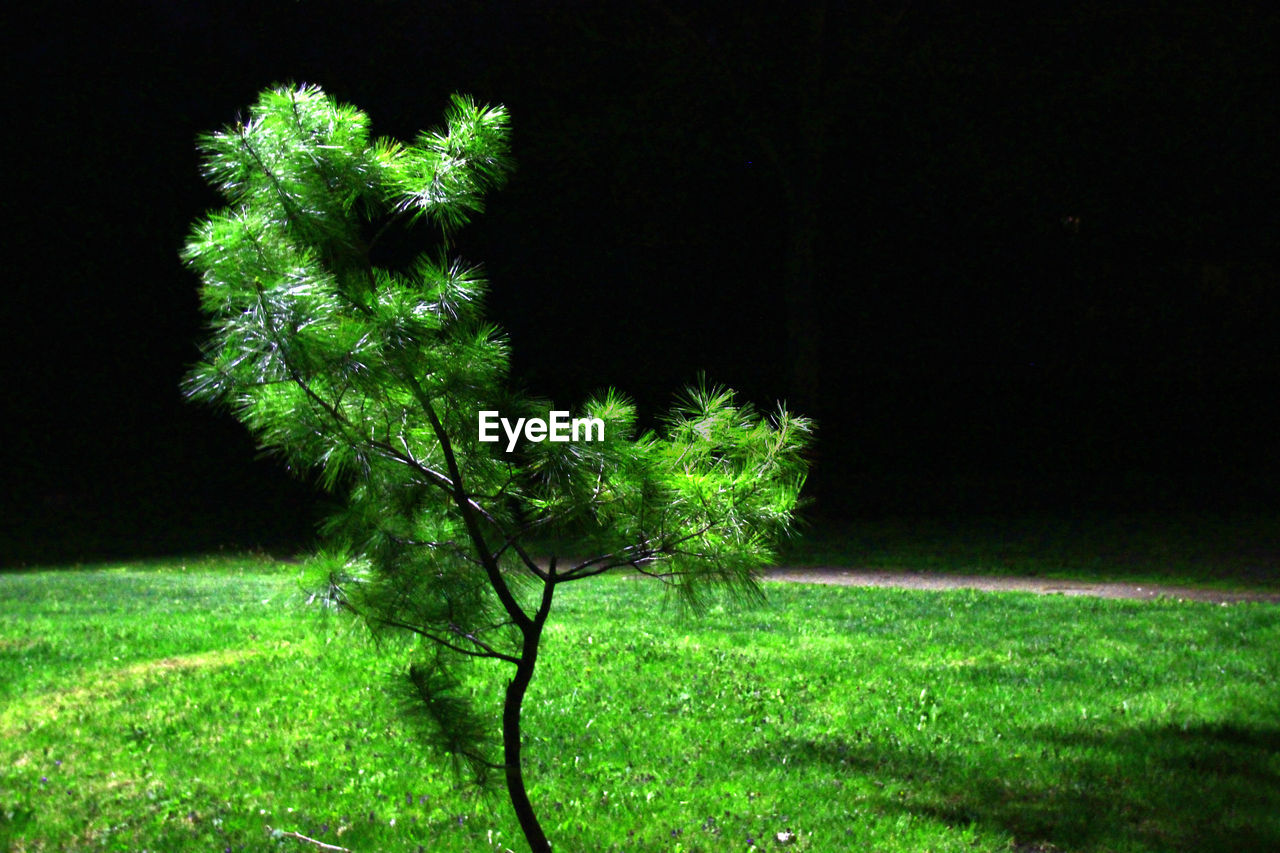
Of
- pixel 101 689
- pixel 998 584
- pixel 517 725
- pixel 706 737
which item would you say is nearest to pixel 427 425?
pixel 517 725

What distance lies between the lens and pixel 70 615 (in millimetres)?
9617

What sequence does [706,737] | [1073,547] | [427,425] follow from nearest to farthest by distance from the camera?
1. [427,425]
2. [706,737]
3. [1073,547]

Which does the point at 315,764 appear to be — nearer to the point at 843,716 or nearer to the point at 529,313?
the point at 843,716

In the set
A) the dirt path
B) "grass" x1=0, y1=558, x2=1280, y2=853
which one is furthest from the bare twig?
the dirt path

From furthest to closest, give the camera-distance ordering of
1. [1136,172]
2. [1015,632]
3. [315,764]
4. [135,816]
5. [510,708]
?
1. [1136,172]
2. [1015,632]
3. [315,764]
4. [135,816]
5. [510,708]

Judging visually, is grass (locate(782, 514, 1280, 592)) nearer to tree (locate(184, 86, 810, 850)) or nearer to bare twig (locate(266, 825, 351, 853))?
tree (locate(184, 86, 810, 850))

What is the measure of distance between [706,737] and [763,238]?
1675 cm

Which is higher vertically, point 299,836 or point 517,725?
point 517,725

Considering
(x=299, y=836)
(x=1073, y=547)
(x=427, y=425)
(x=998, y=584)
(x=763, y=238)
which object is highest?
(x=763, y=238)

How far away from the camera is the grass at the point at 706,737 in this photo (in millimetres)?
4703

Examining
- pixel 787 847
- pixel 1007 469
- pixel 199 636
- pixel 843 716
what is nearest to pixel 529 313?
pixel 1007 469

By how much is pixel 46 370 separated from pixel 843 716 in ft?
69.5

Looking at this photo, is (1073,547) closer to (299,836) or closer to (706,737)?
(706,737)

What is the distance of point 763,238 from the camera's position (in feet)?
70.9
